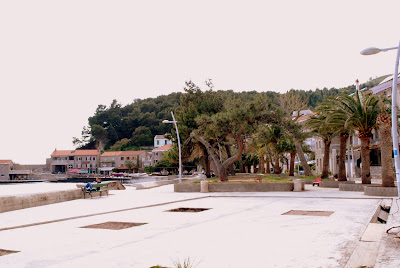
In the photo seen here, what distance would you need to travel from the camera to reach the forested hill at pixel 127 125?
13812cm

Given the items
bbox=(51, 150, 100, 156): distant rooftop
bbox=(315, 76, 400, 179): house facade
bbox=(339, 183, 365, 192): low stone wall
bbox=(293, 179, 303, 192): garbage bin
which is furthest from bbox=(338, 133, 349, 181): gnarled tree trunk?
bbox=(51, 150, 100, 156): distant rooftop

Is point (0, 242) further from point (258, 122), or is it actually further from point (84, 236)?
point (258, 122)

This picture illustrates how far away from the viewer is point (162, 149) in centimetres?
11588

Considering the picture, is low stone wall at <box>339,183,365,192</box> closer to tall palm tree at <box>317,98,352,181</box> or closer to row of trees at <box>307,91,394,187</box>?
row of trees at <box>307,91,394,187</box>

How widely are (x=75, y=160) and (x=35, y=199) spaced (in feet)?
370

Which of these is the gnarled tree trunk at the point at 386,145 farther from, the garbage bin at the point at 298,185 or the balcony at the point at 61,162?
the balcony at the point at 61,162

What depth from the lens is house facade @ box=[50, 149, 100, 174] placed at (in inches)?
4934

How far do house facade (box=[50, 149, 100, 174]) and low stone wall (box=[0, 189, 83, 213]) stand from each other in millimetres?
105883

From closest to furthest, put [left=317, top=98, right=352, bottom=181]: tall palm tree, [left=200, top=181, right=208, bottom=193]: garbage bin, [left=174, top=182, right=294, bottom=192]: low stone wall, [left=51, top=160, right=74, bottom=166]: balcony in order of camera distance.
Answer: [left=317, top=98, right=352, bottom=181]: tall palm tree < [left=174, top=182, right=294, bottom=192]: low stone wall < [left=200, top=181, right=208, bottom=193]: garbage bin < [left=51, top=160, right=74, bottom=166]: balcony

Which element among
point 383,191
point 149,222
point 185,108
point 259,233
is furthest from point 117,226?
point 185,108

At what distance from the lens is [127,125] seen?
14625 cm

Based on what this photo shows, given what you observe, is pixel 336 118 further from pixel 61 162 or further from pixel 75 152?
pixel 61 162

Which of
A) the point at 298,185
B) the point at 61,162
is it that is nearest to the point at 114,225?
the point at 298,185

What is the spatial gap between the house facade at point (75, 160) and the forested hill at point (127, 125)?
12.2 meters
